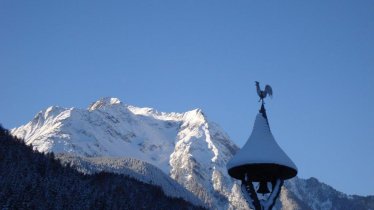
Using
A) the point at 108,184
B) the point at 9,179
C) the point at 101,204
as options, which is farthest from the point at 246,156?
the point at 108,184

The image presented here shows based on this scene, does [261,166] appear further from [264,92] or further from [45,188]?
[45,188]

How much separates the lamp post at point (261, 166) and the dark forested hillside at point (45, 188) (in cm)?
10560

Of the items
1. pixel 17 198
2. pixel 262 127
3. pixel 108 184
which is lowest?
pixel 262 127

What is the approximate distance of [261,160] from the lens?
12203mm

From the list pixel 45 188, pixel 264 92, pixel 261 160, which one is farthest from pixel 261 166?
pixel 45 188

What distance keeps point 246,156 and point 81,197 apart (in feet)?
444

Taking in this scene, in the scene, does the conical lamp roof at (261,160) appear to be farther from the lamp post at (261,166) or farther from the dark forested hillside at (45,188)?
the dark forested hillside at (45,188)

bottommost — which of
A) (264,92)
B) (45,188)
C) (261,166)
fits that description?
(261,166)

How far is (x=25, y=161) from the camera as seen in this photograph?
16912 cm

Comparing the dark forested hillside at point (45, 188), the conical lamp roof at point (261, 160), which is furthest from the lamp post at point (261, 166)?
the dark forested hillside at point (45, 188)

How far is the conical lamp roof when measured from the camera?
12.3 metres

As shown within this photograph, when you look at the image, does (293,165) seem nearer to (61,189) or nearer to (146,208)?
(61,189)

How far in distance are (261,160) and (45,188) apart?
133945 mm

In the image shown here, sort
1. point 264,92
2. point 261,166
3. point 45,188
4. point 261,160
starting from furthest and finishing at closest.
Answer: point 45,188 → point 264,92 → point 261,166 → point 261,160
